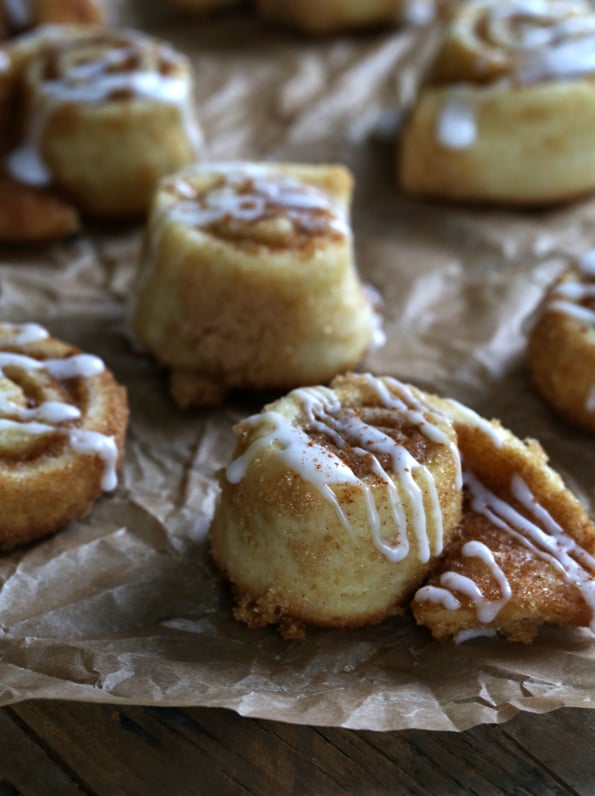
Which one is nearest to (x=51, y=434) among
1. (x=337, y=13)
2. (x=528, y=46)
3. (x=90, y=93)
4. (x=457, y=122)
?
(x=90, y=93)

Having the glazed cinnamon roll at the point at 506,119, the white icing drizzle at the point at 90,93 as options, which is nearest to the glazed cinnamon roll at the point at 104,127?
the white icing drizzle at the point at 90,93

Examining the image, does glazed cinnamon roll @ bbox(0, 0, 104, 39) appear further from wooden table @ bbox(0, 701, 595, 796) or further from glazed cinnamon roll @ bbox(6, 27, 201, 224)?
wooden table @ bbox(0, 701, 595, 796)

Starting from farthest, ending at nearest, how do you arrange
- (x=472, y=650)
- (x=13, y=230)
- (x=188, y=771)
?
(x=13, y=230) < (x=472, y=650) < (x=188, y=771)

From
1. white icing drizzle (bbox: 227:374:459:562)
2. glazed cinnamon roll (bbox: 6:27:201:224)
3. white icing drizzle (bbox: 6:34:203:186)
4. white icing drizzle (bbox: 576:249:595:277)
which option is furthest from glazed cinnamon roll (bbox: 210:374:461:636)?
white icing drizzle (bbox: 6:34:203:186)

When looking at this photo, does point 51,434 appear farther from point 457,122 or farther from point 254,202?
point 457,122

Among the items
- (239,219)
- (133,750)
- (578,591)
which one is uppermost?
(239,219)

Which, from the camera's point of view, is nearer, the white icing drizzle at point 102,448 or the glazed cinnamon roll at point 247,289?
the white icing drizzle at point 102,448

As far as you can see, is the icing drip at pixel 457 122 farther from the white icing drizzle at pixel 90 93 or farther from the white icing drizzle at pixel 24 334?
the white icing drizzle at pixel 24 334

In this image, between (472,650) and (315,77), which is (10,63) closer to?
(315,77)

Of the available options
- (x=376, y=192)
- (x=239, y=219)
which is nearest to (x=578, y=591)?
(x=239, y=219)
